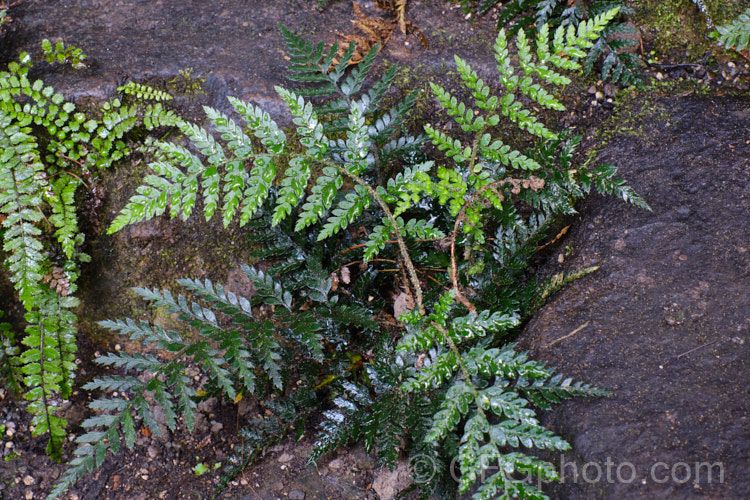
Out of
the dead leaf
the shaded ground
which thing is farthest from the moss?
the dead leaf

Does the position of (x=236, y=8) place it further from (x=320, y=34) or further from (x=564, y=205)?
(x=564, y=205)

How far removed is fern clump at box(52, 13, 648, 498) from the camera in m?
2.03

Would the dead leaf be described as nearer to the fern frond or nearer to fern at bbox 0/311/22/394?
the fern frond

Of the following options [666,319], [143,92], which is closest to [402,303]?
[666,319]

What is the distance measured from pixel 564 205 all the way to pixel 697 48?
1.60m

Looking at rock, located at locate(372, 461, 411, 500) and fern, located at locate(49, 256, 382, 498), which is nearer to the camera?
fern, located at locate(49, 256, 382, 498)

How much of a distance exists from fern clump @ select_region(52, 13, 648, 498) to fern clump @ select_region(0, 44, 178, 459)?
19.8 inches

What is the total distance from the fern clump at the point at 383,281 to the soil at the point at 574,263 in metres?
0.19

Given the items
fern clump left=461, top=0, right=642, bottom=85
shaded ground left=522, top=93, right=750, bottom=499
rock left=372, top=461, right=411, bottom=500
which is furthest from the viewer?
fern clump left=461, top=0, right=642, bottom=85

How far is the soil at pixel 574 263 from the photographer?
189cm

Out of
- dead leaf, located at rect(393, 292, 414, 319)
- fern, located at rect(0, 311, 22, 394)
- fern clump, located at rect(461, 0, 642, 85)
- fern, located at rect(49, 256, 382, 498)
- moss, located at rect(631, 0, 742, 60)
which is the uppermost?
moss, located at rect(631, 0, 742, 60)

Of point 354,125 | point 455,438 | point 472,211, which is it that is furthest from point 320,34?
point 455,438

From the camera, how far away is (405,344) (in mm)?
2068

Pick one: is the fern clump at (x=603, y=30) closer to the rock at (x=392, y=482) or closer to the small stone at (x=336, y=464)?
the rock at (x=392, y=482)
